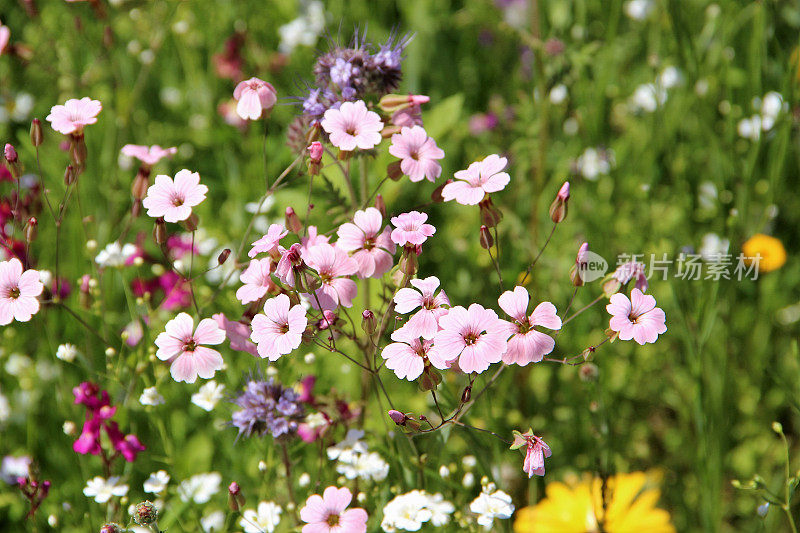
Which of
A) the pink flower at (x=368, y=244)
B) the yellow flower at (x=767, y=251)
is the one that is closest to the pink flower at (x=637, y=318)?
the pink flower at (x=368, y=244)

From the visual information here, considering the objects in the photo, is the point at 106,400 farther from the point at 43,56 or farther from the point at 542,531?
the point at 43,56

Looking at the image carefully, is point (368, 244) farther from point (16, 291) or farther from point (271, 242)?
point (16, 291)

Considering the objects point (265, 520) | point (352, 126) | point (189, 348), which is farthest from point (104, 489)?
point (352, 126)

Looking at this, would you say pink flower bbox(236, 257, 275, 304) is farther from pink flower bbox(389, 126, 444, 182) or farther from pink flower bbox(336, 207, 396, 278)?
pink flower bbox(389, 126, 444, 182)

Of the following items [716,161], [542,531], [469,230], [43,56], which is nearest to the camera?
[542,531]

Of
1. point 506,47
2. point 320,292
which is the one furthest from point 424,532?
point 506,47

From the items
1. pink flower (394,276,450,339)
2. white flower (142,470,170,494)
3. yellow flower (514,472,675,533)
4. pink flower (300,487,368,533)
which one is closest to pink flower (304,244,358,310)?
pink flower (394,276,450,339)

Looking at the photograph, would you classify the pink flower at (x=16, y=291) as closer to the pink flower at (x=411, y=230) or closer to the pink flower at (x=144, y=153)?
the pink flower at (x=144, y=153)
